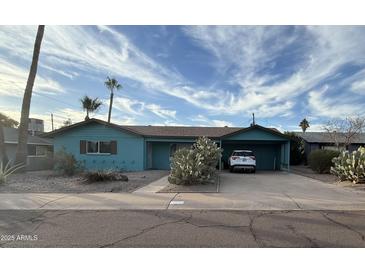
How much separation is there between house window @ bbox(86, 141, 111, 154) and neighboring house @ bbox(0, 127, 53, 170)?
5.51 m

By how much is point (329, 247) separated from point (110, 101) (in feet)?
137

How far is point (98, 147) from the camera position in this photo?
20625mm

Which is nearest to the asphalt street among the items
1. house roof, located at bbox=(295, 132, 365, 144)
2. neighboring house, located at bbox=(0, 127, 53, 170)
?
neighboring house, located at bbox=(0, 127, 53, 170)

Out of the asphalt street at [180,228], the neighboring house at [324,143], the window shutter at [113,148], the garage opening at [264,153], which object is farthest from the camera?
the neighboring house at [324,143]

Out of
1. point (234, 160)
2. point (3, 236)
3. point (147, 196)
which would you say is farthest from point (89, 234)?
point (234, 160)

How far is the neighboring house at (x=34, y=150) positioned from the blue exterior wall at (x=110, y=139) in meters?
4.03

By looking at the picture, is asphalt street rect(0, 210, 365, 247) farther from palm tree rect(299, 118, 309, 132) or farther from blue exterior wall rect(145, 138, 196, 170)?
palm tree rect(299, 118, 309, 132)

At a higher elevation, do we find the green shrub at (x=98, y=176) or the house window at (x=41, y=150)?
the house window at (x=41, y=150)

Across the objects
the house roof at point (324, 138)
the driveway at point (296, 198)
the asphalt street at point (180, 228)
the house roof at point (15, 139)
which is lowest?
the asphalt street at point (180, 228)

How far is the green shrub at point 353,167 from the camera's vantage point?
12.3m

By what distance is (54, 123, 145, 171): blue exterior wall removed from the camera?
66.4 ft

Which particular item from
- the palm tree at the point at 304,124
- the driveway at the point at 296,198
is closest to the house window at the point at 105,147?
the driveway at the point at 296,198

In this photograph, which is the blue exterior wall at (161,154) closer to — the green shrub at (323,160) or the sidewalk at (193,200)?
the green shrub at (323,160)

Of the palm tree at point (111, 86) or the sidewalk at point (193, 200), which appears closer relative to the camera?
the sidewalk at point (193, 200)
